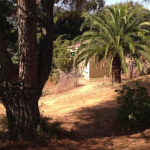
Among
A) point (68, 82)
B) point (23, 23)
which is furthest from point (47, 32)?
point (68, 82)

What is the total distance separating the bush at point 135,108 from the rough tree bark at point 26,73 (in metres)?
2.35

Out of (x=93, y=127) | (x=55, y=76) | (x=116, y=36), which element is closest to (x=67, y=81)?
(x=55, y=76)

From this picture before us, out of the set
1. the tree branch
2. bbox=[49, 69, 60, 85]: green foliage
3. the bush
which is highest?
the tree branch

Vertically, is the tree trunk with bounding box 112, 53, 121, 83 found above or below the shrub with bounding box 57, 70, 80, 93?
above

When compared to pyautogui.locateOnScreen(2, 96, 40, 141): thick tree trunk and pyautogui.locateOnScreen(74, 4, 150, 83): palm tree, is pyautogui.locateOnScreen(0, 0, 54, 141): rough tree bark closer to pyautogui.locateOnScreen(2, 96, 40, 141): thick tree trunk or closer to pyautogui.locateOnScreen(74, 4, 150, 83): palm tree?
pyautogui.locateOnScreen(2, 96, 40, 141): thick tree trunk

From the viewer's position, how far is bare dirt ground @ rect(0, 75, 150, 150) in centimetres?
523

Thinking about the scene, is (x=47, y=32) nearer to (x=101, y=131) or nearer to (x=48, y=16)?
(x=48, y=16)

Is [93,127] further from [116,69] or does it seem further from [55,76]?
[55,76]

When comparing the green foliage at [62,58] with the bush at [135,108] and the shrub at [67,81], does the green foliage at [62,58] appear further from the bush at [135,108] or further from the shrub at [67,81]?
the bush at [135,108]

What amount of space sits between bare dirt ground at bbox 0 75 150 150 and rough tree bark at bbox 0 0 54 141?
67 centimetres

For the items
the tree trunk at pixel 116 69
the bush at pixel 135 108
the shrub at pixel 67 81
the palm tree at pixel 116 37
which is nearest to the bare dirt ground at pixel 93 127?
the bush at pixel 135 108

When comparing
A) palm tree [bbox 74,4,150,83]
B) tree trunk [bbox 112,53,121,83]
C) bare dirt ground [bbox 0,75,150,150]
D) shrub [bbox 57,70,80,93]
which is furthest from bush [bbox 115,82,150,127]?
shrub [bbox 57,70,80,93]

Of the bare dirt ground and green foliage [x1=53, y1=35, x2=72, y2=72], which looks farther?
green foliage [x1=53, y1=35, x2=72, y2=72]

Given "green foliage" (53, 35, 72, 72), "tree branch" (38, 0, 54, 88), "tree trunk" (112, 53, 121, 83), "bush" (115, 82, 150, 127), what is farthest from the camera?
"green foliage" (53, 35, 72, 72)
